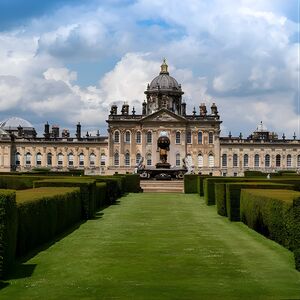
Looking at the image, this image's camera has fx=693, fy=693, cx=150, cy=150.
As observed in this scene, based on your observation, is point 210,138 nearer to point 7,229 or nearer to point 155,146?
point 155,146

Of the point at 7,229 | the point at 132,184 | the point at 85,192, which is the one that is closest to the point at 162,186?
the point at 132,184

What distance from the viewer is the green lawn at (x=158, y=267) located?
9.13 m

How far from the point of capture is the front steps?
4047cm

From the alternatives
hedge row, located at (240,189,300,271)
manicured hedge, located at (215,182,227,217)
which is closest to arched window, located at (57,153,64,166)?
manicured hedge, located at (215,182,227,217)

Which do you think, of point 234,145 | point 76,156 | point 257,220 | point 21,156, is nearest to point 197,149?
point 234,145

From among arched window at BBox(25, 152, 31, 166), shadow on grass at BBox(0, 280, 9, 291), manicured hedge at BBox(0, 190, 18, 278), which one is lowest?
shadow on grass at BBox(0, 280, 9, 291)

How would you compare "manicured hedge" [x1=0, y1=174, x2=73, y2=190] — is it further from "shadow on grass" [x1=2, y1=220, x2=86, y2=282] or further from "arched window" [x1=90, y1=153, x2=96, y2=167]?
"arched window" [x1=90, y1=153, x2=96, y2=167]

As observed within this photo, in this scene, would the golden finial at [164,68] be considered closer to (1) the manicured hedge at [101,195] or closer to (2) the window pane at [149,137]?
(2) the window pane at [149,137]

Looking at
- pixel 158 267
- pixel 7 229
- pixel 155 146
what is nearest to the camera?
pixel 7 229

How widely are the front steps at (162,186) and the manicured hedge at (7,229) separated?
29156 millimetres

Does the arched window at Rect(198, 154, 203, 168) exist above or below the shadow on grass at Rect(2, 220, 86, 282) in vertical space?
above

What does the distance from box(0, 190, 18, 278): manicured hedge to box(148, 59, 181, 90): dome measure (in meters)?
80.9

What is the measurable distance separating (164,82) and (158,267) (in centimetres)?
8207

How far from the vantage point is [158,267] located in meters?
10.9
